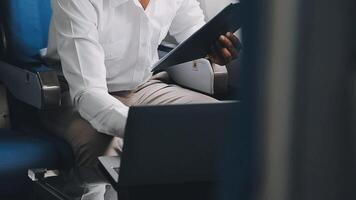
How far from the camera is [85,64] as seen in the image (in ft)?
5.16

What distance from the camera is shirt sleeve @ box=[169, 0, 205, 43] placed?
1972mm

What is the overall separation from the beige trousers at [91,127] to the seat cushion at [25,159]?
4 centimetres

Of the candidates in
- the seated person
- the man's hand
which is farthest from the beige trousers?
the man's hand

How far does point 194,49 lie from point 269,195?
1271 mm

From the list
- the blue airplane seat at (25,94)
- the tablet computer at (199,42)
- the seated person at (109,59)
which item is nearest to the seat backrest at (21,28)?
the blue airplane seat at (25,94)

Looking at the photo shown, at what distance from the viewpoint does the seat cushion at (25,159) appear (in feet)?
5.31

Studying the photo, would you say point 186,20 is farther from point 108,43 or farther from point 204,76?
point 108,43

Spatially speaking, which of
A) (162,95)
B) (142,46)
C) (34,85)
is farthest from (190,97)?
(34,85)

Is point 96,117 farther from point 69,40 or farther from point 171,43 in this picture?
point 171,43

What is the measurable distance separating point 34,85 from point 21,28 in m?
0.25

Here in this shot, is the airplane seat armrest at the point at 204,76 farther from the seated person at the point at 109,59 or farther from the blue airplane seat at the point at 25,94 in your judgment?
the blue airplane seat at the point at 25,94

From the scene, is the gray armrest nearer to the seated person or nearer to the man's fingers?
the seated person

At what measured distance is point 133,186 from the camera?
0.93 m

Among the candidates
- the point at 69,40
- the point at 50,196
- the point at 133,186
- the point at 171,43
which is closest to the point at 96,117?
the point at 69,40
